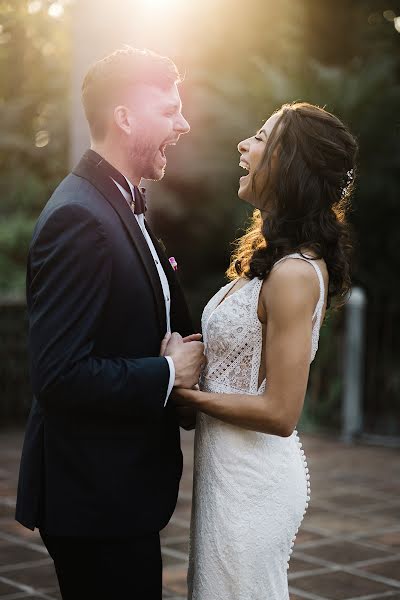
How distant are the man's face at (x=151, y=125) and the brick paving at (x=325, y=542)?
238 centimetres

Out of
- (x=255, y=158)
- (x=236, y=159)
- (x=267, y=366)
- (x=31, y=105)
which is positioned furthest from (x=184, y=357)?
(x=31, y=105)

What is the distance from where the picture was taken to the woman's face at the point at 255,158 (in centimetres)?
271

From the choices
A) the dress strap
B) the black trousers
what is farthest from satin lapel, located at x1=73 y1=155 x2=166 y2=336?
the black trousers

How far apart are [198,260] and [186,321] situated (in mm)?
9760

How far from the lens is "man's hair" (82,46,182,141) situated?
254 centimetres

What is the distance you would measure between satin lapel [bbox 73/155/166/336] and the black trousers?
0.57m

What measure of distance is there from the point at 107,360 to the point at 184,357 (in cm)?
26

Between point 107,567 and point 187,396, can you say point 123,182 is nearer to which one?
point 187,396

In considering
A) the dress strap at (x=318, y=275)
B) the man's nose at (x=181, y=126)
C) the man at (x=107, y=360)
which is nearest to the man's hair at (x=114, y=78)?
the man at (x=107, y=360)

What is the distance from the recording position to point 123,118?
256 cm

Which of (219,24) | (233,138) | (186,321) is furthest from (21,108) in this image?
(186,321)

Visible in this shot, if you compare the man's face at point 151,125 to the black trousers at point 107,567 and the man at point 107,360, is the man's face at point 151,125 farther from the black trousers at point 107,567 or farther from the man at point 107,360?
the black trousers at point 107,567

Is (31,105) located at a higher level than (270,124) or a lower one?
higher

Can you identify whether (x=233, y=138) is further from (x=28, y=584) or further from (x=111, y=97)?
(x=111, y=97)
